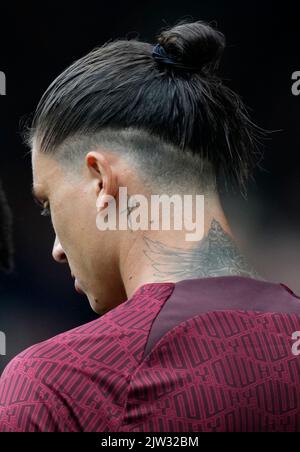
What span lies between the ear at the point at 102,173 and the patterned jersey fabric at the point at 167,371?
180 millimetres

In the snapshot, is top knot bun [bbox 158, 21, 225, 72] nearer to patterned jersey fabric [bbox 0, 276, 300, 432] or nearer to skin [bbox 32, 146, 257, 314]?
skin [bbox 32, 146, 257, 314]

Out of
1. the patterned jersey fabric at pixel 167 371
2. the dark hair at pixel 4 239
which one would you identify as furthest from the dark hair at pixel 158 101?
the dark hair at pixel 4 239

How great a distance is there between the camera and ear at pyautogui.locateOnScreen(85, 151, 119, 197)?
1131 millimetres

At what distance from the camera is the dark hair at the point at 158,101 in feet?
3.84

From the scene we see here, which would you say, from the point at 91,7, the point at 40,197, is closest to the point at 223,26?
the point at 91,7

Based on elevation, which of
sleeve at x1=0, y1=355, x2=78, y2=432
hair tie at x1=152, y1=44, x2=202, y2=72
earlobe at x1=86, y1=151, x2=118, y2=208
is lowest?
sleeve at x1=0, y1=355, x2=78, y2=432

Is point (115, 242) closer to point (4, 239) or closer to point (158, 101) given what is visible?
point (158, 101)

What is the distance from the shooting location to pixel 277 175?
355 cm

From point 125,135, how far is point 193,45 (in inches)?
7.8

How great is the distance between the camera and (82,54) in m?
3.49

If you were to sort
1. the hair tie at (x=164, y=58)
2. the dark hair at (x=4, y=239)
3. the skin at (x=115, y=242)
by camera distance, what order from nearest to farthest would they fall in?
1. the skin at (x=115, y=242)
2. the hair tie at (x=164, y=58)
3. the dark hair at (x=4, y=239)

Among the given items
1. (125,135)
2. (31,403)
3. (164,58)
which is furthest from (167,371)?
(164,58)

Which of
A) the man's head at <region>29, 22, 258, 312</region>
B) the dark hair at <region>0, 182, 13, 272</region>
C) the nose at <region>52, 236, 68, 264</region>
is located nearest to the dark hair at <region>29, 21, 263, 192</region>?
the man's head at <region>29, 22, 258, 312</region>

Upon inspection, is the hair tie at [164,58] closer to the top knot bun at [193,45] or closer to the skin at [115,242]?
the top knot bun at [193,45]
